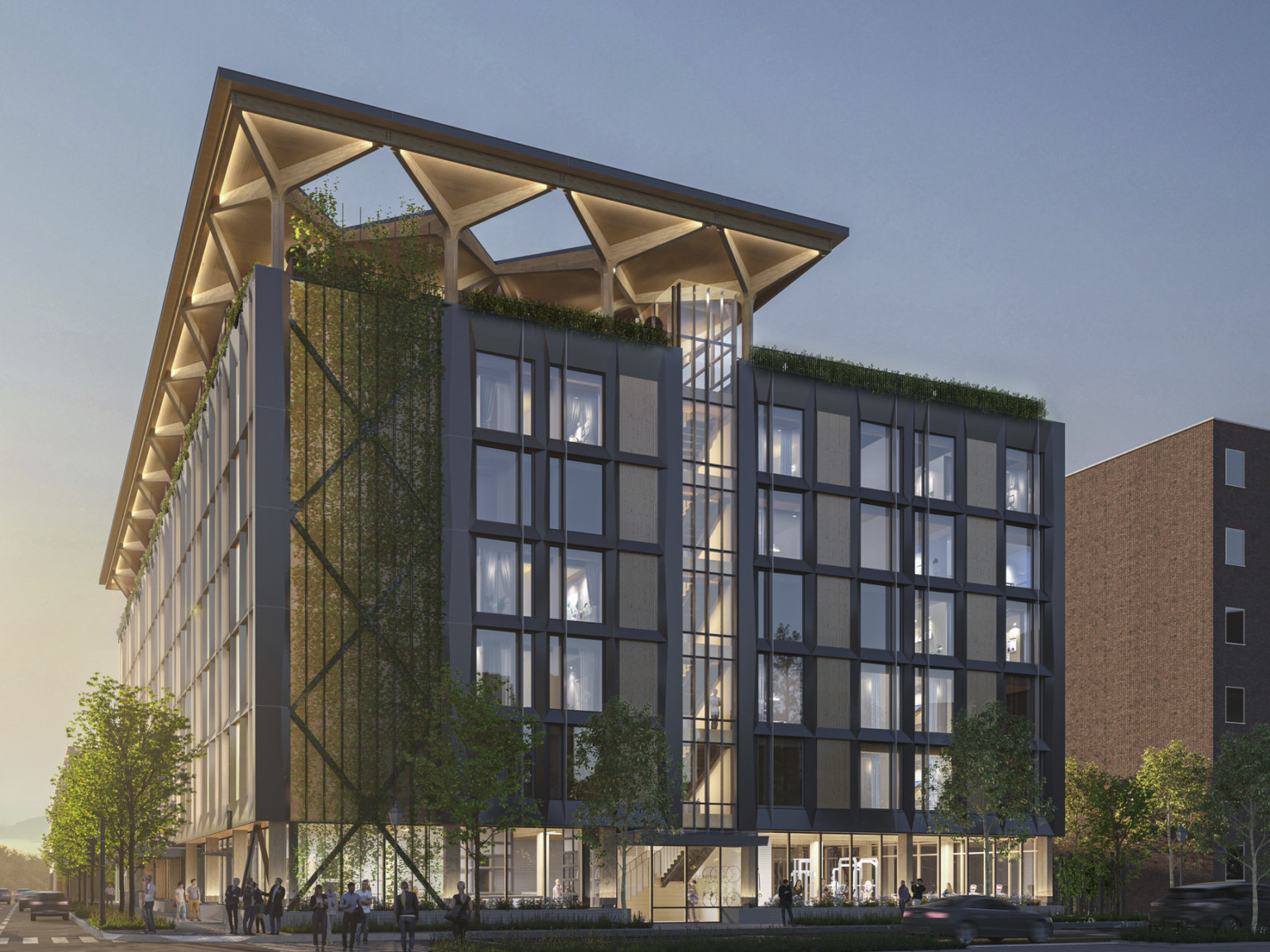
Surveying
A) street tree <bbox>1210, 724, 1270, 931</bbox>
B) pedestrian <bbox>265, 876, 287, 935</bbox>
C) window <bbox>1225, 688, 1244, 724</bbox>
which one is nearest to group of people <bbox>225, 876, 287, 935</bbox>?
pedestrian <bbox>265, 876, 287, 935</bbox>

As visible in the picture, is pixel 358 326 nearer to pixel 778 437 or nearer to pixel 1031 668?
pixel 778 437

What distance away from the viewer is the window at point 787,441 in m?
52.3

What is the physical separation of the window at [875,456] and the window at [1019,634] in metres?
8.20

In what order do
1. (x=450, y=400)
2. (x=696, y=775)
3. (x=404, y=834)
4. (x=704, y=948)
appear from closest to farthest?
(x=704, y=948), (x=404, y=834), (x=450, y=400), (x=696, y=775)

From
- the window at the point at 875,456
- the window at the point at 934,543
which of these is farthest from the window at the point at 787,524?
the window at the point at 934,543

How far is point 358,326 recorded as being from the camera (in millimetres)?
45000

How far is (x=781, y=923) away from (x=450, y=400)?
70.9ft

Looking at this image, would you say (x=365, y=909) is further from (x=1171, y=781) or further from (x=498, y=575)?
(x=1171, y=781)

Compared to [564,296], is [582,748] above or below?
below

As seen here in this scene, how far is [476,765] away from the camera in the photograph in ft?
131

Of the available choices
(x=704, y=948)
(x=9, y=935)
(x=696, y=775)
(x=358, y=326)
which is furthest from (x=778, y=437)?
(x=9, y=935)

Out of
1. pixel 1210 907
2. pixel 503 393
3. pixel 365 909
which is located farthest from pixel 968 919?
pixel 503 393

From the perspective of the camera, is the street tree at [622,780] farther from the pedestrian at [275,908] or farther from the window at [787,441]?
the window at [787,441]

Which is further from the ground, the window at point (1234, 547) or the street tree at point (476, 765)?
the window at point (1234, 547)
